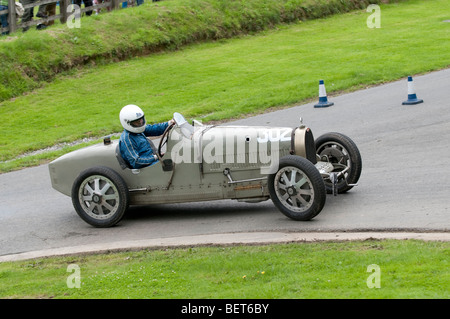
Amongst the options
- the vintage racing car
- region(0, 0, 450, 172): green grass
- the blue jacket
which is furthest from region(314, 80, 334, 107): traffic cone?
the blue jacket

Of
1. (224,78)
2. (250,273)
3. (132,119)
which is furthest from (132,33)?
(250,273)

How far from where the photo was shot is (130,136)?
10023 mm

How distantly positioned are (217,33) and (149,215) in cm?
1638

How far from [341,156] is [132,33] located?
50.3ft

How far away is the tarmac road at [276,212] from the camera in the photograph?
8.80 meters

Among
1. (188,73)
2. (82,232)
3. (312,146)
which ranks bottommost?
(82,232)

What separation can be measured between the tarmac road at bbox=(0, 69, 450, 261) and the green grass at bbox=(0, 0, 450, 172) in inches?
138

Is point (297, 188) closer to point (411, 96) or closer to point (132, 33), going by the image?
point (411, 96)

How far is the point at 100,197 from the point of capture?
32.3 feet

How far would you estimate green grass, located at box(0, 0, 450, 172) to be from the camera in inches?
691

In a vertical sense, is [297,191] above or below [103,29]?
below

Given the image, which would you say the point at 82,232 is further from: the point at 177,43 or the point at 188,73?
the point at 177,43

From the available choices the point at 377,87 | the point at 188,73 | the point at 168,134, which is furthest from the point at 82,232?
the point at 188,73

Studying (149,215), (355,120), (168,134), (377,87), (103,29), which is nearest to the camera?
(168,134)
